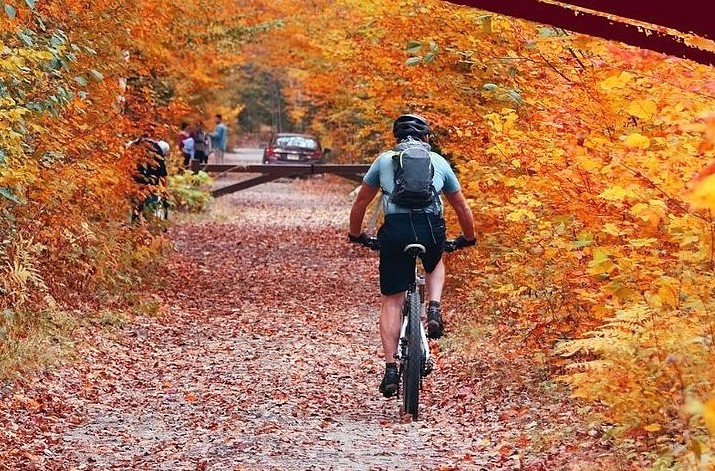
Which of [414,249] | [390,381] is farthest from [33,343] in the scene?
[414,249]

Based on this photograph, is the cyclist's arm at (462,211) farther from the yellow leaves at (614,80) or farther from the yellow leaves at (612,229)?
the yellow leaves at (614,80)

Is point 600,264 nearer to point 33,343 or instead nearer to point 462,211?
point 462,211

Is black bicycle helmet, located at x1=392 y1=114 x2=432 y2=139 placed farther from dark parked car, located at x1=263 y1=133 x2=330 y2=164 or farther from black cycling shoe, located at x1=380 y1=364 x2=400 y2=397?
dark parked car, located at x1=263 y1=133 x2=330 y2=164

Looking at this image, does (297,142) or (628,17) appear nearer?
(628,17)

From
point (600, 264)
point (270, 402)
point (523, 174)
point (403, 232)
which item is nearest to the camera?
point (600, 264)

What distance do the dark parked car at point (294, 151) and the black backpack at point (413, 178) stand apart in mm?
35615

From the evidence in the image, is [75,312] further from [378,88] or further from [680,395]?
[680,395]

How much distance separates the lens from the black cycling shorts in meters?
7.81

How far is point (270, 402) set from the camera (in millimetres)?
8859

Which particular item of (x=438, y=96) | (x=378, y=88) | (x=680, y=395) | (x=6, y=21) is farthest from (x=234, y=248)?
(x=680, y=395)

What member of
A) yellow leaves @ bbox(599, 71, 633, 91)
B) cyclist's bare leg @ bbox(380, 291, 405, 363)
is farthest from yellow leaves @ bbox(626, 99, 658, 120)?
cyclist's bare leg @ bbox(380, 291, 405, 363)

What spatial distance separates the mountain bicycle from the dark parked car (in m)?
35.4

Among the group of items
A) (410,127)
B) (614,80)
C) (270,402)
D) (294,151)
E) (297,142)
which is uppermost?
(614,80)

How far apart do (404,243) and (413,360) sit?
792 millimetres
